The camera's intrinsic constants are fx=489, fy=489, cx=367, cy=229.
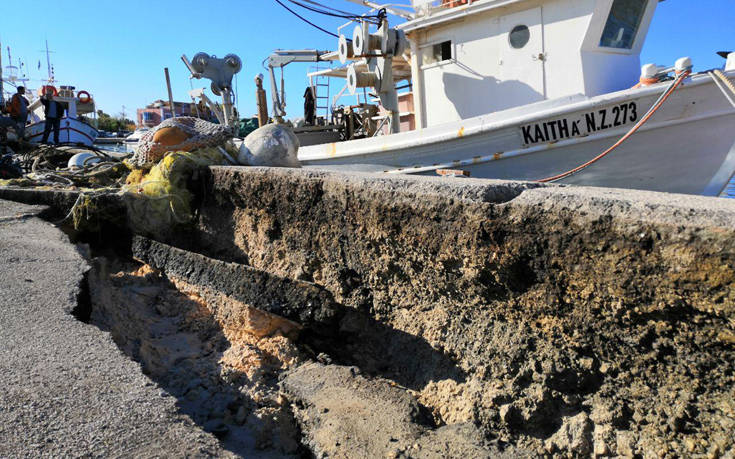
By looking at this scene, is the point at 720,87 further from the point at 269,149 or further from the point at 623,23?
the point at 269,149

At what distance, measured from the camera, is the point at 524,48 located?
6.91 metres

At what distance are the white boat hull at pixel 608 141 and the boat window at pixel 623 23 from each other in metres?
1.44

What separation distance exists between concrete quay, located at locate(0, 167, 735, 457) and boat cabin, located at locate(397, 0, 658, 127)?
5.13 m

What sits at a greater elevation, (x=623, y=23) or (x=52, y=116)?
(x=52, y=116)

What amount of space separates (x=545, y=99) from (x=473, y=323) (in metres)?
5.63

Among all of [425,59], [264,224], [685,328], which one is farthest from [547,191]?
[425,59]

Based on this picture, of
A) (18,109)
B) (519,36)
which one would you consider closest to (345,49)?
(519,36)

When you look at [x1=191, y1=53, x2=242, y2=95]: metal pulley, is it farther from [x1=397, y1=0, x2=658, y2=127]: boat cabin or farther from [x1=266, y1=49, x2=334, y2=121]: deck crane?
[x1=397, y1=0, x2=658, y2=127]: boat cabin

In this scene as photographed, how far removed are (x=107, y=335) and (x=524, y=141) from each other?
17.9 feet

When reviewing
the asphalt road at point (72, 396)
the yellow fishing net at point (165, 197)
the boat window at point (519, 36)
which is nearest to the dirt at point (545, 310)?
the asphalt road at point (72, 396)

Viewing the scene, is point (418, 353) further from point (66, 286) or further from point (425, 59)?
point (425, 59)

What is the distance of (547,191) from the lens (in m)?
1.79

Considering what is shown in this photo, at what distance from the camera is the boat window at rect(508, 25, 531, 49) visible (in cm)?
691

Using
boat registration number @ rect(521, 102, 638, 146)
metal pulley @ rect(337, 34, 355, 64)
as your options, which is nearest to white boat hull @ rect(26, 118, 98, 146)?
metal pulley @ rect(337, 34, 355, 64)
